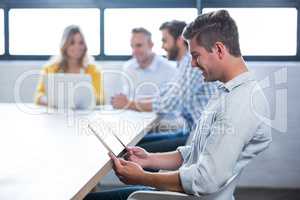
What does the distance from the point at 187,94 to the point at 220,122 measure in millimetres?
1892

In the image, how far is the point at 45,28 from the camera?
5121 mm

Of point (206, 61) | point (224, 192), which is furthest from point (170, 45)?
point (224, 192)

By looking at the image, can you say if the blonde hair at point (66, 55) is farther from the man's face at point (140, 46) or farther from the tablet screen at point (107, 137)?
the tablet screen at point (107, 137)

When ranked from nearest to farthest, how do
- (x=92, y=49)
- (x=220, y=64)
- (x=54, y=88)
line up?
(x=220, y=64) → (x=54, y=88) → (x=92, y=49)

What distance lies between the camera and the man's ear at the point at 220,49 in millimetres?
1889

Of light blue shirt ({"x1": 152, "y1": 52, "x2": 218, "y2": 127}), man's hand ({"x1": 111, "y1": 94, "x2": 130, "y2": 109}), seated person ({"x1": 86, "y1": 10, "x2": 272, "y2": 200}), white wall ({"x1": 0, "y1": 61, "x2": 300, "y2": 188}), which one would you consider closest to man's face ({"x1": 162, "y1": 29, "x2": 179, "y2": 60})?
light blue shirt ({"x1": 152, "y1": 52, "x2": 218, "y2": 127})

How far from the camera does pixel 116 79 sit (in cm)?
479

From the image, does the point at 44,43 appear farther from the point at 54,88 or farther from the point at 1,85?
the point at 54,88

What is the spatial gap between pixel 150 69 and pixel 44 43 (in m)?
1.12

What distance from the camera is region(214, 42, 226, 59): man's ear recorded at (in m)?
1.89

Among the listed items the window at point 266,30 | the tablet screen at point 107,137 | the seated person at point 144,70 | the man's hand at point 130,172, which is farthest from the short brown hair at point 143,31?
the man's hand at point 130,172

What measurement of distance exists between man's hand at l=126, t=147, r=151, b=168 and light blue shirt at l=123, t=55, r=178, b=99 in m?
2.28

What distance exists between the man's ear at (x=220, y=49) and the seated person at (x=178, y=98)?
1698 millimetres

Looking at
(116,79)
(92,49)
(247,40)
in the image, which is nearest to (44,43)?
(92,49)
